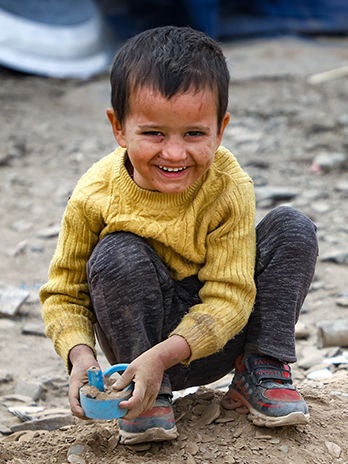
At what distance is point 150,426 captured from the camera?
2451 mm

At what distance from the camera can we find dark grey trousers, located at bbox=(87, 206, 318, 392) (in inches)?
96.9

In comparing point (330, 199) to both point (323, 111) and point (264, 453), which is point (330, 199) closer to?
point (323, 111)

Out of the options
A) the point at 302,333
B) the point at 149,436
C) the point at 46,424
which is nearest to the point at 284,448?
the point at 149,436

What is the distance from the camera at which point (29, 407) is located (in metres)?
3.22

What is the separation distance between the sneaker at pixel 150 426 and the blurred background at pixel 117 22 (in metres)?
7.22

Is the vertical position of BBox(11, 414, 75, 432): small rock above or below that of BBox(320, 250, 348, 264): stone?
above

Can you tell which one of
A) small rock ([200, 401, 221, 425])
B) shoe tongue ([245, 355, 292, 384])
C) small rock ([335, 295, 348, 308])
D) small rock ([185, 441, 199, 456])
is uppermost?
shoe tongue ([245, 355, 292, 384])

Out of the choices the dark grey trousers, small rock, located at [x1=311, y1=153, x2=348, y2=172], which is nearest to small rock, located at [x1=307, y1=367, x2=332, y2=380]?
the dark grey trousers

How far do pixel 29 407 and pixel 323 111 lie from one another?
17.3ft

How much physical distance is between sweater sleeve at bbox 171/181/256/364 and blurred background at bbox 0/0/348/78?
703cm

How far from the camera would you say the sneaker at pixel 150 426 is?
245cm

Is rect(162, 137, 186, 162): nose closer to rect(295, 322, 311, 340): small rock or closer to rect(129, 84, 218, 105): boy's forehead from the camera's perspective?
rect(129, 84, 218, 105): boy's forehead

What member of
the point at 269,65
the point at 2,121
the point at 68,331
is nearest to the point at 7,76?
the point at 2,121

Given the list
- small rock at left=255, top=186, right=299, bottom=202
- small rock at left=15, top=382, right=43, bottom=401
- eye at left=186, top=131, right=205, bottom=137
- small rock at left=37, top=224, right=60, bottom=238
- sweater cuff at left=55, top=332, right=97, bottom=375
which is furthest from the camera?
small rock at left=255, top=186, right=299, bottom=202
